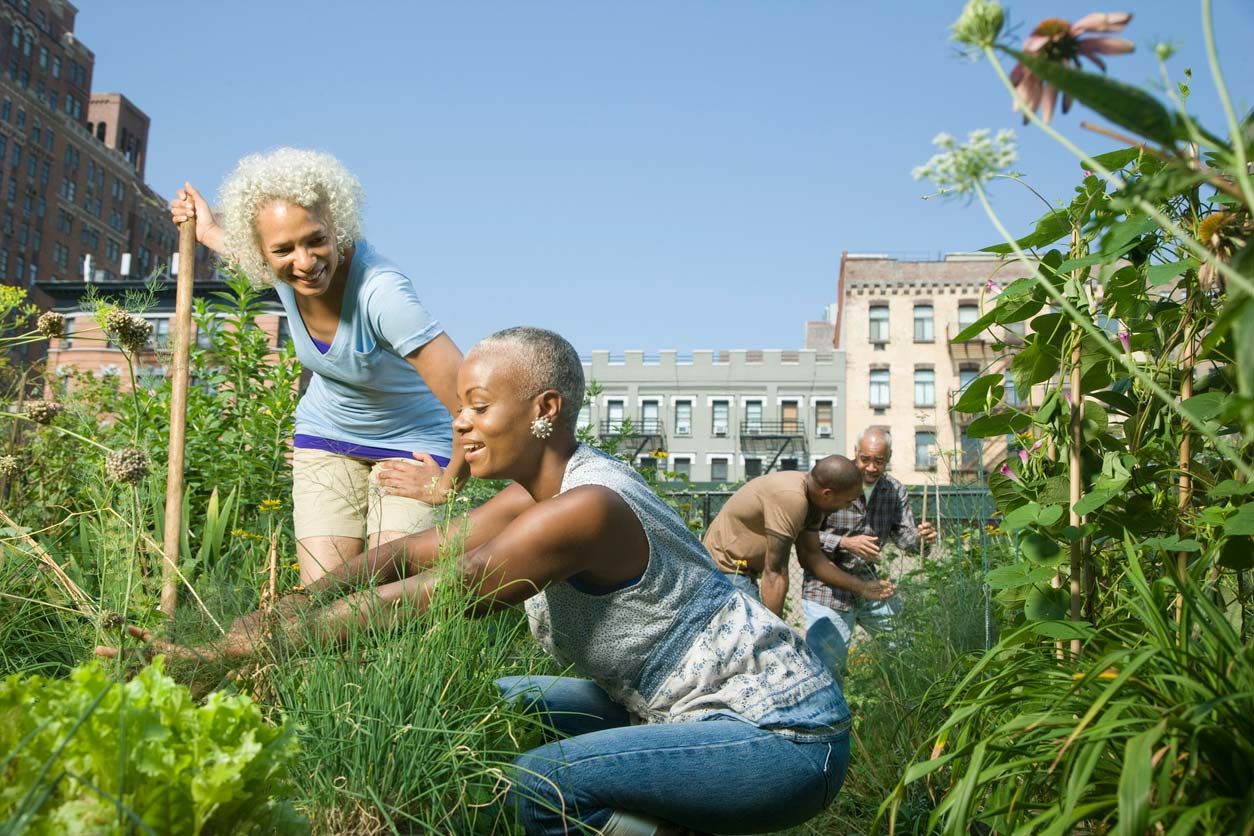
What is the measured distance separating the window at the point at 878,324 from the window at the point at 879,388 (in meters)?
1.28

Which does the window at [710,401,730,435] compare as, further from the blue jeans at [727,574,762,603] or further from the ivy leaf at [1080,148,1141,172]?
the ivy leaf at [1080,148,1141,172]

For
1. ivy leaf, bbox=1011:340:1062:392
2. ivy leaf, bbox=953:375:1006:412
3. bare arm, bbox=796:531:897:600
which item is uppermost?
ivy leaf, bbox=1011:340:1062:392

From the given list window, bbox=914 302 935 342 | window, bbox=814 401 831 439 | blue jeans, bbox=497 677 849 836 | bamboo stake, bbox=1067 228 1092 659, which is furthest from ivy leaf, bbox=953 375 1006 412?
window, bbox=814 401 831 439

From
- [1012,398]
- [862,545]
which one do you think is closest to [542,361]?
[862,545]

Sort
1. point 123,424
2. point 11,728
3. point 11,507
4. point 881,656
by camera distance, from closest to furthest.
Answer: point 11,728 < point 11,507 < point 881,656 < point 123,424

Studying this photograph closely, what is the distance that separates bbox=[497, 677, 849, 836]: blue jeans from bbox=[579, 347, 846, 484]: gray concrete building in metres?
43.0

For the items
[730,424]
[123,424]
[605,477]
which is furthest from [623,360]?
[605,477]

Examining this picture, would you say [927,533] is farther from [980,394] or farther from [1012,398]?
[1012,398]

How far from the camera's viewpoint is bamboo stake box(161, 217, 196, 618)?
7.63ft

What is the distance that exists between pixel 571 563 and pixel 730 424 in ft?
145

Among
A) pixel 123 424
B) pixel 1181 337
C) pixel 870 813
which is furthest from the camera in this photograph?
pixel 123 424

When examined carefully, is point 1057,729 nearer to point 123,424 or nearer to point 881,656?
point 881,656

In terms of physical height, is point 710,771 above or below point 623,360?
below

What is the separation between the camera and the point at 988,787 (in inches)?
78.9
